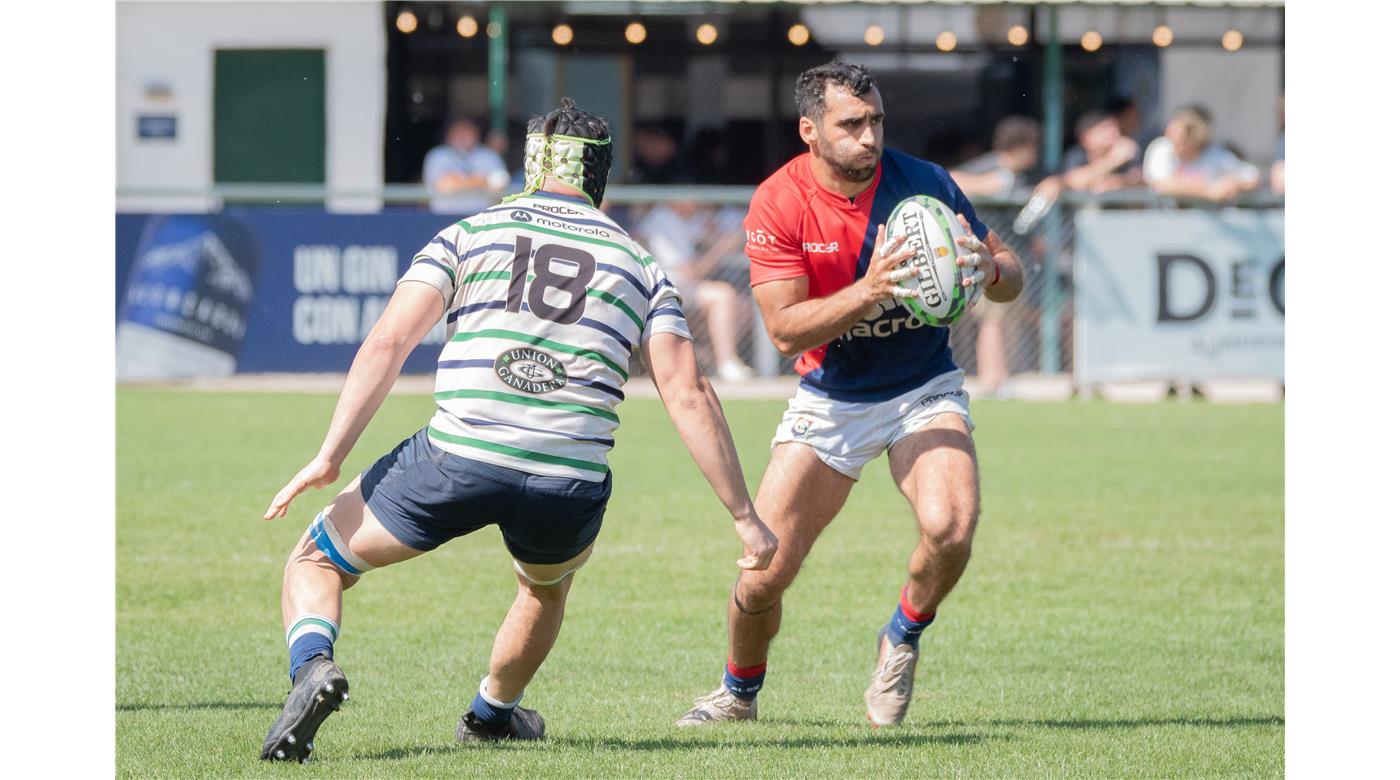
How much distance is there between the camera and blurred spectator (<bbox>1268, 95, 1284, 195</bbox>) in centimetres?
1894

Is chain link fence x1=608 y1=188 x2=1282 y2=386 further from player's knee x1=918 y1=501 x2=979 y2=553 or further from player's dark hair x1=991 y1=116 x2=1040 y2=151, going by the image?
player's knee x1=918 y1=501 x2=979 y2=553

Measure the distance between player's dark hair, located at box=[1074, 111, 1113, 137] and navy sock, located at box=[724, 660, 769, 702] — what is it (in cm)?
1451

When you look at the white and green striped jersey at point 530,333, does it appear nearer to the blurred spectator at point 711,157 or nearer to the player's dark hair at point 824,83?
the player's dark hair at point 824,83

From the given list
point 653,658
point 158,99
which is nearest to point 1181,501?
point 653,658

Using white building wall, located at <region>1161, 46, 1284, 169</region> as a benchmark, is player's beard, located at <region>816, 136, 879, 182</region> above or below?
below

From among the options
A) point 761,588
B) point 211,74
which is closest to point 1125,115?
point 211,74

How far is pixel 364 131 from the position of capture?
21562 mm

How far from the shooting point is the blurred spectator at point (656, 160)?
67.1 feet

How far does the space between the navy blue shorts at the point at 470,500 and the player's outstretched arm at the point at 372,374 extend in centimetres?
22

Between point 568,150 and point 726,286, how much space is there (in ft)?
39.8

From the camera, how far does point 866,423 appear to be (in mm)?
6910

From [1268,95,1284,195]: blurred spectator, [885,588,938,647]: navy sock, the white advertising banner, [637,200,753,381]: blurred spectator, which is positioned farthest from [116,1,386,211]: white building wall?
[885,588,938,647]: navy sock

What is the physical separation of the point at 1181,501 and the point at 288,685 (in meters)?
6.75

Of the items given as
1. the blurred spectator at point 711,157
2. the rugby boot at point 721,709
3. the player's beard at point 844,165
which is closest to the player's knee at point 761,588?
the rugby boot at point 721,709
